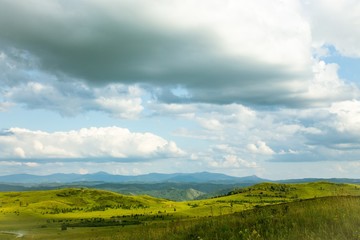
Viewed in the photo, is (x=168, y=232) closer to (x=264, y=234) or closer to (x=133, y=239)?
(x=133, y=239)

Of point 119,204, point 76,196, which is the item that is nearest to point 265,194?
point 119,204

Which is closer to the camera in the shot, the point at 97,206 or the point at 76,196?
the point at 97,206

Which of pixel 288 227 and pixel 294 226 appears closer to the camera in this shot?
pixel 294 226

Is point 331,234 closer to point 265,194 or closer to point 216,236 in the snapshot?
point 216,236

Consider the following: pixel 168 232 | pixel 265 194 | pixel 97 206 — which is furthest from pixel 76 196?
pixel 168 232

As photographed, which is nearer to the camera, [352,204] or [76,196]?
[352,204]

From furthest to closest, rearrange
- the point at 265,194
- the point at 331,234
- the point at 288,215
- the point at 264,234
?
the point at 265,194, the point at 288,215, the point at 264,234, the point at 331,234

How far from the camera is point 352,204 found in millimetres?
20266

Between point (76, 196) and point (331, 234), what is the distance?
619 ft

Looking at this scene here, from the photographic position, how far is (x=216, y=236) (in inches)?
682

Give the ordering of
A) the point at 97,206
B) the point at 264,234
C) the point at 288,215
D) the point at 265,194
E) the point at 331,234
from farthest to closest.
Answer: the point at 265,194
the point at 97,206
the point at 288,215
the point at 264,234
the point at 331,234

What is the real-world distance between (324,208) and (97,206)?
155m

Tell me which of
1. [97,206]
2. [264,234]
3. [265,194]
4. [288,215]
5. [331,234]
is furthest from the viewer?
[265,194]

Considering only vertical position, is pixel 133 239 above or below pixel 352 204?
below
